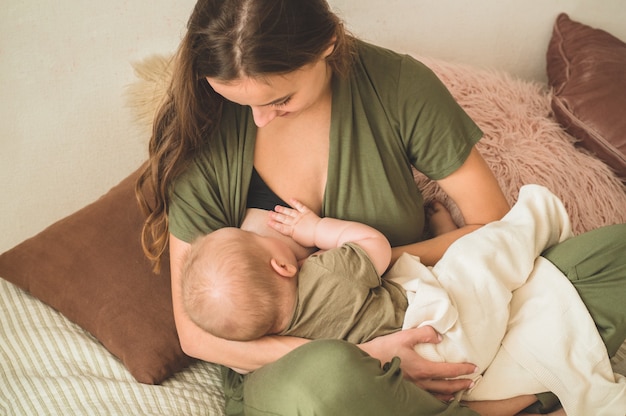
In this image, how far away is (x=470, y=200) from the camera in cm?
145

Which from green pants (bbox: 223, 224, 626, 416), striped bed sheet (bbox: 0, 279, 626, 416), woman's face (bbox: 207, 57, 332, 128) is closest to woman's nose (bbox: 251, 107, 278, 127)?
woman's face (bbox: 207, 57, 332, 128)

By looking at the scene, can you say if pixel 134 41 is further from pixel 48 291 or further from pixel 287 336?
pixel 287 336

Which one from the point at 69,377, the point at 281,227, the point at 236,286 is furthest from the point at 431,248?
the point at 69,377

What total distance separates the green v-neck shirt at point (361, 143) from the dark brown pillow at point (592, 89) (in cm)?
69

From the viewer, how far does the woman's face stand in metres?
1.12

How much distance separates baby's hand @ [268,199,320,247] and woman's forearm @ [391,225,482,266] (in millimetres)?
208

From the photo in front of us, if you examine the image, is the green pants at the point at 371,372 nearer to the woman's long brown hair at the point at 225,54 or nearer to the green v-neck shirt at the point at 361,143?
the green v-neck shirt at the point at 361,143

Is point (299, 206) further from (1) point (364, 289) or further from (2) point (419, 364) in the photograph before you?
(2) point (419, 364)

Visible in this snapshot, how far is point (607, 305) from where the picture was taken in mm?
1238

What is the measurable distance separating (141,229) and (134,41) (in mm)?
558

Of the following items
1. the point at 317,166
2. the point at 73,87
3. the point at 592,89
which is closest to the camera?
the point at 317,166

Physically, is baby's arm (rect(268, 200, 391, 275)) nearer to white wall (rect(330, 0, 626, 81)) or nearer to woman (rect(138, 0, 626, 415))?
woman (rect(138, 0, 626, 415))

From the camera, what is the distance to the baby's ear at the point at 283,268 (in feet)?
4.12

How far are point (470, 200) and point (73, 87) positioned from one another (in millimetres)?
1116
